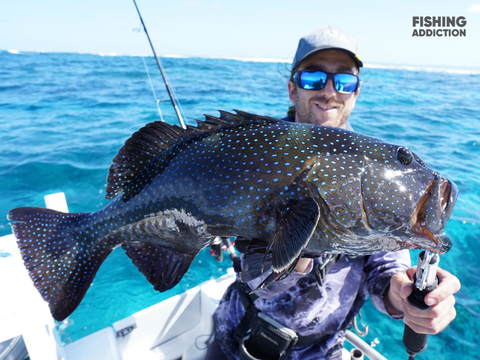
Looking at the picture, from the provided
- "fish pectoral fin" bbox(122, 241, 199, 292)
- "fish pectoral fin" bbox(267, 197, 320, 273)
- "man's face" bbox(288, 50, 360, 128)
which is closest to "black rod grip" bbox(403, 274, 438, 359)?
"fish pectoral fin" bbox(267, 197, 320, 273)

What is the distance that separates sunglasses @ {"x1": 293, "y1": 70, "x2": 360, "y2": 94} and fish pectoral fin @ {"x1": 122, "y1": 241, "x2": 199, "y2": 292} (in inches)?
98.5

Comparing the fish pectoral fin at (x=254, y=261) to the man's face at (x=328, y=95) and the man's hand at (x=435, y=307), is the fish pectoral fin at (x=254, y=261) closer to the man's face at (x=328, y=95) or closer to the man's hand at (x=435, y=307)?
the man's hand at (x=435, y=307)

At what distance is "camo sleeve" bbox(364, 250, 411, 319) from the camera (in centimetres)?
266

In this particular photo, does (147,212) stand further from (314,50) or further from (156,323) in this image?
(156,323)

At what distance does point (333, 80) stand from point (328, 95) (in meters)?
0.18

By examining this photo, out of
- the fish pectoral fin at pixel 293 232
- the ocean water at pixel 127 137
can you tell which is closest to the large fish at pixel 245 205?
the fish pectoral fin at pixel 293 232

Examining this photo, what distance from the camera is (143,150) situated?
198 centimetres

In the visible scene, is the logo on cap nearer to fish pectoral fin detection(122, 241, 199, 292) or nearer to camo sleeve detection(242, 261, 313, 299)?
camo sleeve detection(242, 261, 313, 299)

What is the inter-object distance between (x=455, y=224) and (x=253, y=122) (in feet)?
30.1

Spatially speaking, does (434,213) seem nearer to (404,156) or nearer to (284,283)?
(404,156)

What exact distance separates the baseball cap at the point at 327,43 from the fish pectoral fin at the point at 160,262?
8.90 ft

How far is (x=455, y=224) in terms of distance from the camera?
27.7 ft

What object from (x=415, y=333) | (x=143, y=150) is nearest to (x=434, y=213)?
(x=415, y=333)

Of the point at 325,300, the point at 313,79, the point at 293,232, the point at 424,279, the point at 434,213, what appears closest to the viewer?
the point at 293,232
